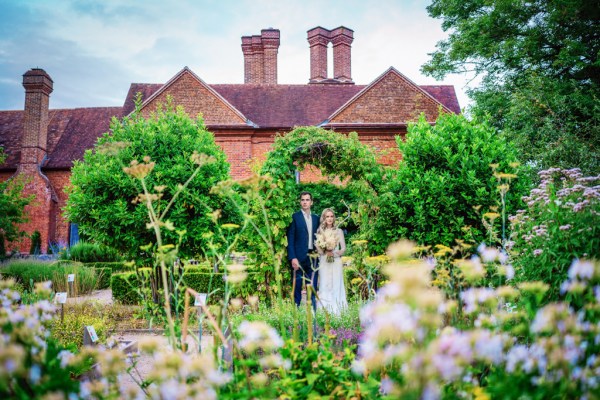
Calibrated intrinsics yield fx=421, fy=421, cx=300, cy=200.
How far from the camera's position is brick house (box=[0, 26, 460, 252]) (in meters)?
18.3

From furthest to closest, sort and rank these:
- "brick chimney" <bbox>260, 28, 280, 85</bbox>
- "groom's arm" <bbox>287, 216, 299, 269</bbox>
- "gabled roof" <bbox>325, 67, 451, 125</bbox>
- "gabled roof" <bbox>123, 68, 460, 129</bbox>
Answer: "brick chimney" <bbox>260, 28, 280, 85</bbox> < "gabled roof" <bbox>123, 68, 460, 129</bbox> < "gabled roof" <bbox>325, 67, 451, 125</bbox> < "groom's arm" <bbox>287, 216, 299, 269</bbox>

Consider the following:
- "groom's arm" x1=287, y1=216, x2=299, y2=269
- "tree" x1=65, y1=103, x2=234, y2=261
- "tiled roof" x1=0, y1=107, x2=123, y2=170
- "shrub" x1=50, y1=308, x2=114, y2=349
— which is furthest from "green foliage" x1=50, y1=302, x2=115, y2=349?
"tiled roof" x1=0, y1=107, x2=123, y2=170

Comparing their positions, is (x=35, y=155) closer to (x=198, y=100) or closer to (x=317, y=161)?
(x=198, y=100)

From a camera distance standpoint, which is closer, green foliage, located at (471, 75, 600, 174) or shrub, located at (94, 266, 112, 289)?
green foliage, located at (471, 75, 600, 174)

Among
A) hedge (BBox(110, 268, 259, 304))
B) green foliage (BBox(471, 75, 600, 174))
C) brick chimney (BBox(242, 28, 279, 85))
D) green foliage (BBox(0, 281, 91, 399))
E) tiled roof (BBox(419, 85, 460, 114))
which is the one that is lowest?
hedge (BBox(110, 268, 259, 304))

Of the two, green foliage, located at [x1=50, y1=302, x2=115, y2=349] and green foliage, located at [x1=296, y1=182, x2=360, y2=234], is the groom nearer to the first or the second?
green foliage, located at [x1=50, y1=302, x2=115, y2=349]

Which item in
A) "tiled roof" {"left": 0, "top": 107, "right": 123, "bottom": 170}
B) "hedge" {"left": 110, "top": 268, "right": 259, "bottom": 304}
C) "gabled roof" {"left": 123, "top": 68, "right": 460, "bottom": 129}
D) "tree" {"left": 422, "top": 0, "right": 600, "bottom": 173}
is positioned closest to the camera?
"hedge" {"left": 110, "top": 268, "right": 259, "bottom": 304}

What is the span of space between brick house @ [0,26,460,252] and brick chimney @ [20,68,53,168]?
0.05m

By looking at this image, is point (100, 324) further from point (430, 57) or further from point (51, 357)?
point (430, 57)

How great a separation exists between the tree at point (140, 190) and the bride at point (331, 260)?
2.30m

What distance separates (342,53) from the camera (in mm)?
24969

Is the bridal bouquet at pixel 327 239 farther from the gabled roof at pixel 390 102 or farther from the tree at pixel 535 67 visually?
the gabled roof at pixel 390 102

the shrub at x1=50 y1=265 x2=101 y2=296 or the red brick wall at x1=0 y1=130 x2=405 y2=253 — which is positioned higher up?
the red brick wall at x1=0 y1=130 x2=405 y2=253

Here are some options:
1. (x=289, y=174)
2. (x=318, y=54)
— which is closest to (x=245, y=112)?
(x=318, y=54)
